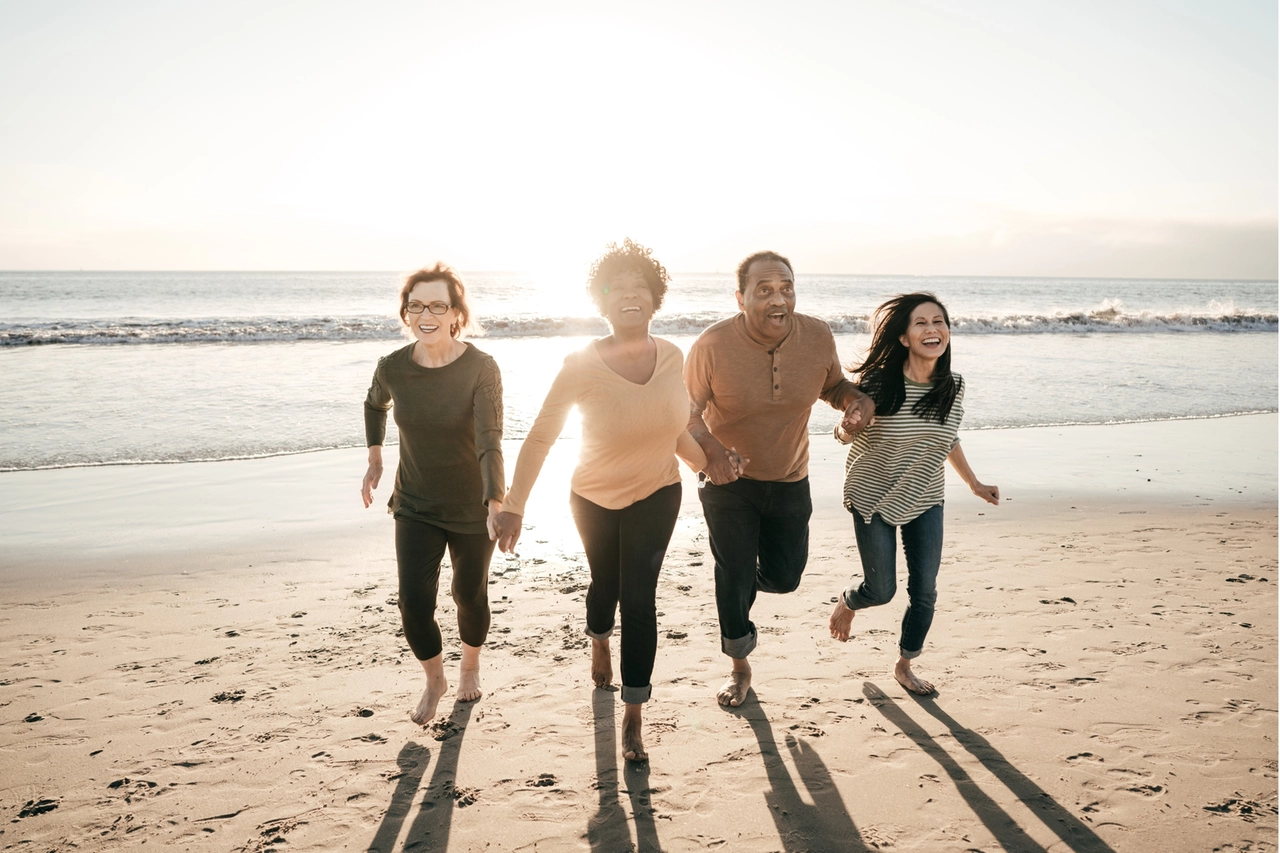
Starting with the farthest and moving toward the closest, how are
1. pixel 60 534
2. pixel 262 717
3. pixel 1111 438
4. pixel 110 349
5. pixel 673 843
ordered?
pixel 110 349 → pixel 1111 438 → pixel 60 534 → pixel 262 717 → pixel 673 843

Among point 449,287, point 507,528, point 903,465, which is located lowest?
point 507,528

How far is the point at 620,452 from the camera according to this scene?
11.1 feet

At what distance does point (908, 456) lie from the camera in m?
3.89

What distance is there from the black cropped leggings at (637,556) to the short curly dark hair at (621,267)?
0.89 m

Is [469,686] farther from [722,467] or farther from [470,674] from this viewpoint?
[722,467]

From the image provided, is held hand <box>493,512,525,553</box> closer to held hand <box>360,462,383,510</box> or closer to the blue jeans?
held hand <box>360,462,383,510</box>

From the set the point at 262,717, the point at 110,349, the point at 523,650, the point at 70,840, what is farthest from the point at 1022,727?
the point at 110,349

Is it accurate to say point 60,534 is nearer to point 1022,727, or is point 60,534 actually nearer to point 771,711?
point 771,711

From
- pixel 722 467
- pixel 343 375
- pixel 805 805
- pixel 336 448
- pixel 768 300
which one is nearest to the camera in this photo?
pixel 805 805

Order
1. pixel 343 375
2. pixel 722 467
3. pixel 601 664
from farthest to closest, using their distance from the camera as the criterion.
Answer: pixel 343 375 → pixel 601 664 → pixel 722 467

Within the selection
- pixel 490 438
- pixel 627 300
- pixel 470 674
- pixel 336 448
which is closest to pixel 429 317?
pixel 490 438

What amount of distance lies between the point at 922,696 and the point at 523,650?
216 centimetres

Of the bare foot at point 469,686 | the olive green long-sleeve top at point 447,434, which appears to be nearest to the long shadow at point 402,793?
the bare foot at point 469,686

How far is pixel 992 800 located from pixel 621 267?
8.75 ft
